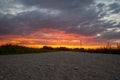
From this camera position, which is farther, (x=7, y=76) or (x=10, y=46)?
(x=10, y=46)

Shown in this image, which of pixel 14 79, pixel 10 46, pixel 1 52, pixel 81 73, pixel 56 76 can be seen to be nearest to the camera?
pixel 14 79

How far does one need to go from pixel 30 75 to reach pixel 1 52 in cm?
1224

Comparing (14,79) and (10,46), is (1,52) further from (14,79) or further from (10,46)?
(14,79)

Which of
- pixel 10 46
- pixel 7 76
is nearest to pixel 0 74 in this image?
pixel 7 76

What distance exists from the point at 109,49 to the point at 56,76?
17.8 metres

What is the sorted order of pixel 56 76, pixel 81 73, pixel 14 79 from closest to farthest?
pixel 14 79, pixel 56 76, pixel 81 73

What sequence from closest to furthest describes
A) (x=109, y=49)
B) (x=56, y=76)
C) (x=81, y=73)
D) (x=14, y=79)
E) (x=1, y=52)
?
1. (x=14, y=79)
2. (x=56, y=76)
3. (x=81, y=73)
4. (x=1, y=52)
5. (x=109, y=49)

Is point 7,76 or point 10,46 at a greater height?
point 10,46

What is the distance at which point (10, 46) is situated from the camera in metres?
22.1

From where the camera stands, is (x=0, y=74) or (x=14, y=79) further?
(x=0, y=74)

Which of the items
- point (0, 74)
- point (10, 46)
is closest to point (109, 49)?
point (10, 46)

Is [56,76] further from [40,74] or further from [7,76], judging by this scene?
[7,76]

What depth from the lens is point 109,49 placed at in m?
24.0

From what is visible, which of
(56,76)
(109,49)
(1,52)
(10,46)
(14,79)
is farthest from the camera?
(109,49)
